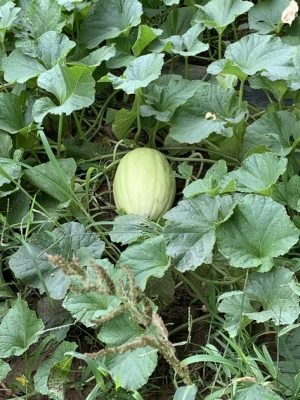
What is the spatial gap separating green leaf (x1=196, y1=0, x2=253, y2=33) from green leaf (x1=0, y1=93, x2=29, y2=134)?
1.79ft

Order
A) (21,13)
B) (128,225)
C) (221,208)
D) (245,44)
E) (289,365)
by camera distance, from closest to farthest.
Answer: (289,365) < (221,208) < (128,225) < (245,44) < (21,13)

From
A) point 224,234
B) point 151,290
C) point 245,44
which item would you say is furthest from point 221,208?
point 245,44

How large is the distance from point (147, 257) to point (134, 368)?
268 millimetres

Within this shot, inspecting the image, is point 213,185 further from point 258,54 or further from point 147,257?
point 258,54

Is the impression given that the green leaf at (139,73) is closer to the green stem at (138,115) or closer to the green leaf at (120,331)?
the green stem at (138,115)

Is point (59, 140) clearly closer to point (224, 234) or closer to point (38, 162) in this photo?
point (38, 162)

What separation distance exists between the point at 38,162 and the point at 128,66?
0.37 metres

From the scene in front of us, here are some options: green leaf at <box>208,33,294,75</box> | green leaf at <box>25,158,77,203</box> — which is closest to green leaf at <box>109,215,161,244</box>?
green leaf at <box>25,158,77,203</box>

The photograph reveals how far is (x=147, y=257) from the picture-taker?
1.57m

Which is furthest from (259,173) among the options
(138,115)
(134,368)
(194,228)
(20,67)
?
(20,67)

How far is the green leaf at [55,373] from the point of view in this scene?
1.52 meters

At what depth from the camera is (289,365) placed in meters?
1.48

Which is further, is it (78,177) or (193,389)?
(78,177)

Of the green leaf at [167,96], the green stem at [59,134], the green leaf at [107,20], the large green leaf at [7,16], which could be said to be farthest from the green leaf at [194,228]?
the large green leaf at [7,16]
